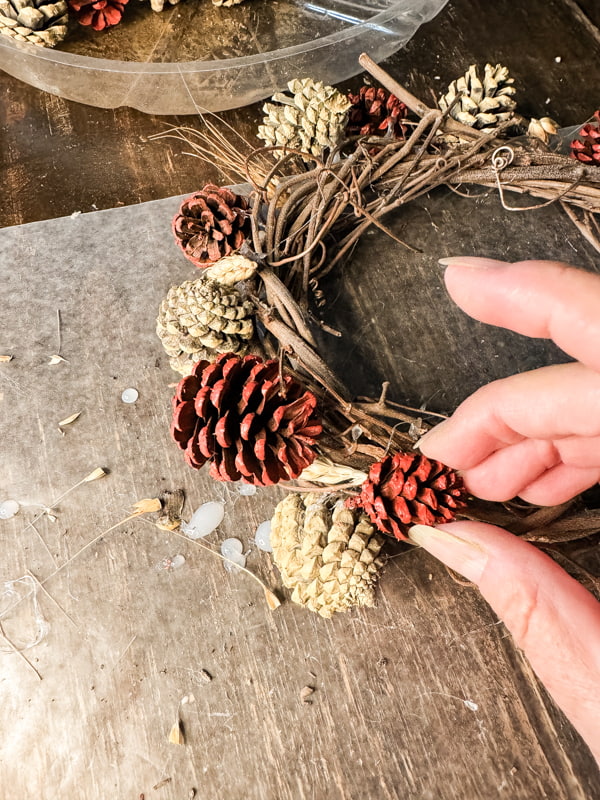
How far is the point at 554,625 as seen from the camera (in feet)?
1.57

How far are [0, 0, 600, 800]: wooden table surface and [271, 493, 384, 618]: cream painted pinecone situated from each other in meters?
0.05

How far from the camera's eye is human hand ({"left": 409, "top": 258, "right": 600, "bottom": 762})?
0.46 m

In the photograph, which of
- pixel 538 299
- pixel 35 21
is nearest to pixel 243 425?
pixel 538 299

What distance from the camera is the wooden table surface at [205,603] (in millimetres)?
578

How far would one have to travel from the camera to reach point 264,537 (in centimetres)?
67

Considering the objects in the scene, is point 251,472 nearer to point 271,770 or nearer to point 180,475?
point 180,475

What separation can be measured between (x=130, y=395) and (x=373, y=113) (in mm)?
488

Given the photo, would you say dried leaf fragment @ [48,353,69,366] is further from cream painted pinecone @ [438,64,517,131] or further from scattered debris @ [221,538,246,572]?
cream painted pinecone @ [438,64,517,131]

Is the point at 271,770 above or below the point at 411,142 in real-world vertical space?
below

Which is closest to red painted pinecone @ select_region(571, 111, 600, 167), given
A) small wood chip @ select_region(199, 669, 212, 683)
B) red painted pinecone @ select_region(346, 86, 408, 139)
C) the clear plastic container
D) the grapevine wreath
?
the grapevine wreath

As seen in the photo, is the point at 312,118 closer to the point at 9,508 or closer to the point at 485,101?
the point at 485,101

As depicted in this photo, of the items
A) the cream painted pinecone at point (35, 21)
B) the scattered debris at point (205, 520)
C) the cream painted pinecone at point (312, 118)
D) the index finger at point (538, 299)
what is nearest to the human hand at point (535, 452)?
the index finger at point (538, 299)

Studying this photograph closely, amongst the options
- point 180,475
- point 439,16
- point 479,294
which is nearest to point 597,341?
point 479,294

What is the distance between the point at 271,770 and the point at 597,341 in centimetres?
48
